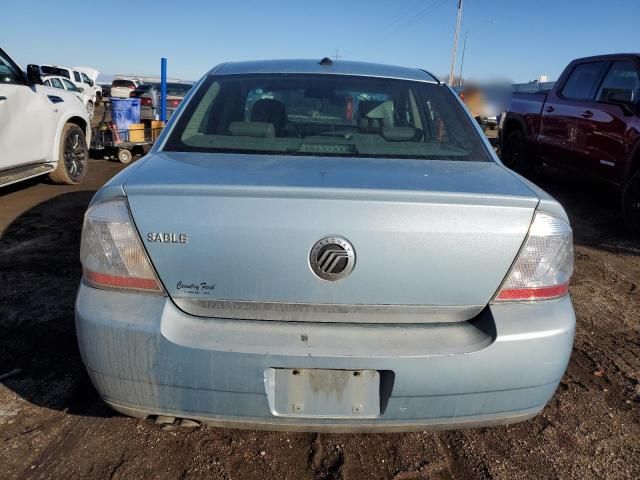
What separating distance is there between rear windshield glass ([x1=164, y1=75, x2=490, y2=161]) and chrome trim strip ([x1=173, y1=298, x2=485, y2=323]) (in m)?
0.79

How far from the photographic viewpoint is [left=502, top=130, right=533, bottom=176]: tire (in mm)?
8062

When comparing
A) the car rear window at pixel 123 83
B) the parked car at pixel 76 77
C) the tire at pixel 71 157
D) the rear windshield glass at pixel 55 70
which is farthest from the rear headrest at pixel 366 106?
the car rear window at pixel 123 83

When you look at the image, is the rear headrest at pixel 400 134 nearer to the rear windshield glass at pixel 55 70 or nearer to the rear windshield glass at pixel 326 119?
the rear windshield glass at pixel 326 119

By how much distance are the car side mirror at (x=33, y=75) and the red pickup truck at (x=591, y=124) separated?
6418mm

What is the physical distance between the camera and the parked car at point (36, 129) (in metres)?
5.80

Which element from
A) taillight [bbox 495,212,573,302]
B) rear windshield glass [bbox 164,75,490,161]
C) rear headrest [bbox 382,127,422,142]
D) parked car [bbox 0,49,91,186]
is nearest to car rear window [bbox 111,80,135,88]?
parked car [bbox 0,49,91,186]

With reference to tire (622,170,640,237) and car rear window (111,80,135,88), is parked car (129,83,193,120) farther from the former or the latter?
car rear window (111,80,135,88)

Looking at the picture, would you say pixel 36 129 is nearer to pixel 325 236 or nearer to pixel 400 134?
pixel 400 134

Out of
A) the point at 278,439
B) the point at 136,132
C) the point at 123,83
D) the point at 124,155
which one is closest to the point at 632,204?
the point at 278,439

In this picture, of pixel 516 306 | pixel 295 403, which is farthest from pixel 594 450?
pixel 295 403

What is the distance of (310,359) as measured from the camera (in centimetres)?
172

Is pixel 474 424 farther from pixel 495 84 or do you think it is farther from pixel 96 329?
pixel 495 84

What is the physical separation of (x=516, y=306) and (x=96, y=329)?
1.43 meters

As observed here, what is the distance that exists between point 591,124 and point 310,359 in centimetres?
580
